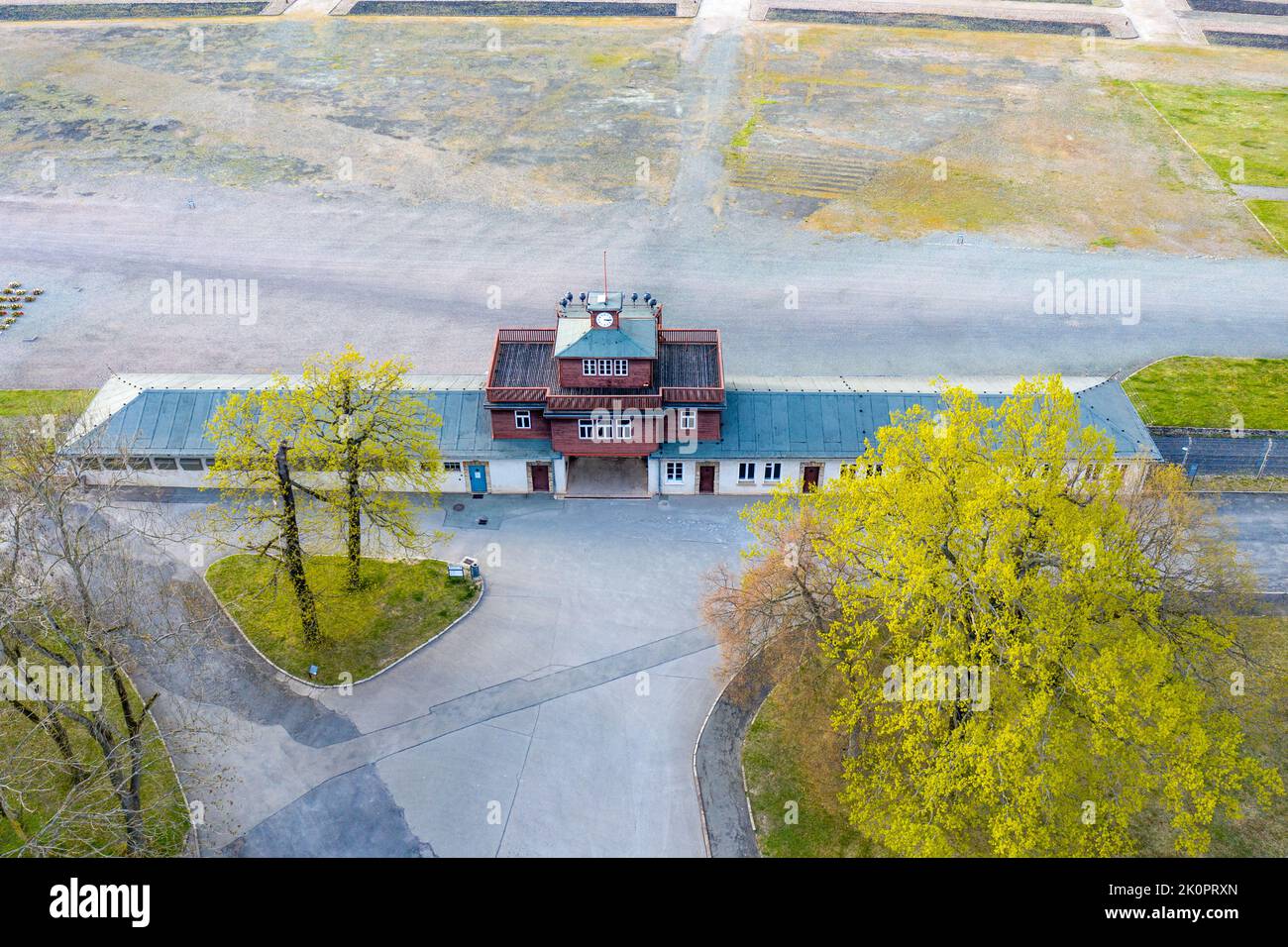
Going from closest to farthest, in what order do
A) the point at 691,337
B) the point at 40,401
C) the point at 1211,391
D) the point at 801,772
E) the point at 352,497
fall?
the point at 801,772 → the point at 352,497 → the point at 691,337 → the point at 40,401 → the point at 1211,391

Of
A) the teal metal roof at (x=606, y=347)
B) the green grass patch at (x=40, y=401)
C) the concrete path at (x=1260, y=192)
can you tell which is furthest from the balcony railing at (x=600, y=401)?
the concrete path at (x=1260, y=192)

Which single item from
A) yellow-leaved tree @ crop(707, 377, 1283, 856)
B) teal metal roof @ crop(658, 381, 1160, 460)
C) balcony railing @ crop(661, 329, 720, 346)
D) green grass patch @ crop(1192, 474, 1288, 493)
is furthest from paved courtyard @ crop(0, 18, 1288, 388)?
yellow-leaved tree @ crop(707, 377, 1283, 856)

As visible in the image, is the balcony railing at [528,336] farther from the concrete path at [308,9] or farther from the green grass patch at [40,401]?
the concrete path at [308,9]

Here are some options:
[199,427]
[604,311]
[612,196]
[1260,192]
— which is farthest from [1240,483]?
[199,427]

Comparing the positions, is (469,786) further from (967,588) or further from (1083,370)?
(1083,370)

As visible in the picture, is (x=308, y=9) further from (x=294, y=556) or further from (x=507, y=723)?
(x=507, y=723)

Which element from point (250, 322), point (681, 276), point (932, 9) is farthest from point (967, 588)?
point (932, 9)
